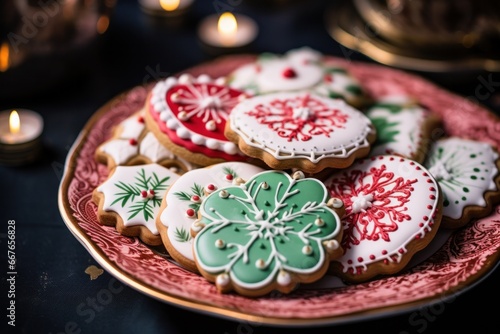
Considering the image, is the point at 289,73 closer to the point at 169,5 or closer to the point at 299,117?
the point at 299,117

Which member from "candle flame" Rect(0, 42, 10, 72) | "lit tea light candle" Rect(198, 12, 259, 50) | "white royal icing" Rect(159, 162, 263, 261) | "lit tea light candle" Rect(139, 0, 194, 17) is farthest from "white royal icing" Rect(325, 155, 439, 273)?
"lit tea light candle" Rect(139, 0, 194, 17)

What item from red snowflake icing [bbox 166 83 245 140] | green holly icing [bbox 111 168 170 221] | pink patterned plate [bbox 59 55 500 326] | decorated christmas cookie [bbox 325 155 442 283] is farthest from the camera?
red snowflake icing [bbox 166 83 245 140]

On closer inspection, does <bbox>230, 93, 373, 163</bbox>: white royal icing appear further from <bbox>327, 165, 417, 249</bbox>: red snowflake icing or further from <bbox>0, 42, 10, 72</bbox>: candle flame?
<bbox>0, 42, 10, 72</bbox>: candle flame

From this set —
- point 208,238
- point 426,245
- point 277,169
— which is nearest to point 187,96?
point 277,169

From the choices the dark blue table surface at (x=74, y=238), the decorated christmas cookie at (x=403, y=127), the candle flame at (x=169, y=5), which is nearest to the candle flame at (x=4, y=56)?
the dark blue table surface at (x=74, y=238)

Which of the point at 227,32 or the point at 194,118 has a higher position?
the point at 194,118

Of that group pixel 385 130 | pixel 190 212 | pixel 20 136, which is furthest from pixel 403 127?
pixel 20 136
